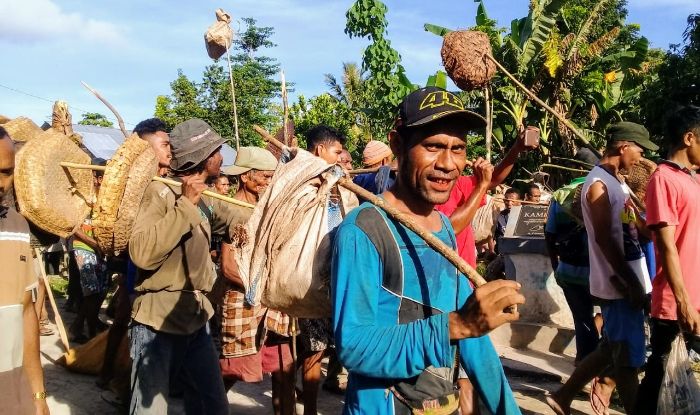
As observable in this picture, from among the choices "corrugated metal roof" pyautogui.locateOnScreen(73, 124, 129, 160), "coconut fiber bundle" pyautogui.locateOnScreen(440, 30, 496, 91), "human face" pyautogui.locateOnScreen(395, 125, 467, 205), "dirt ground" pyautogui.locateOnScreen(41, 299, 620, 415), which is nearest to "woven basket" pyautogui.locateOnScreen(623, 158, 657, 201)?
"dirt ground" pyautogui.locateOnScreen(41, 299, 620, 415)

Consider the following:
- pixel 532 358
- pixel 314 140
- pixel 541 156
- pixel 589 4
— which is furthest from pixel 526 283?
pixel 589 4

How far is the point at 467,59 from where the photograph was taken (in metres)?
3.89

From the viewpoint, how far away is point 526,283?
760 centimetres

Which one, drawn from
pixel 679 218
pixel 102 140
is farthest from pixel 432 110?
pixel 102 140

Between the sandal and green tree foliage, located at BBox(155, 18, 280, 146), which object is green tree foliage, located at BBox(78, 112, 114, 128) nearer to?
green tree foliage, located at BBox(155, 18, 280, 146)

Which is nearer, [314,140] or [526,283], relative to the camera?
[314,140]

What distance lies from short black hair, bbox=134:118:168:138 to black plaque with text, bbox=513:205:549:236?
475 cm

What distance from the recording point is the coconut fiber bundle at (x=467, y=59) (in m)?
3.90

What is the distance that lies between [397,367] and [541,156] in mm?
15758

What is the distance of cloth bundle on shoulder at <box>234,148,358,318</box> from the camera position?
82.6 inches

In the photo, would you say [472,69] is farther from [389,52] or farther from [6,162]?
[389,52]

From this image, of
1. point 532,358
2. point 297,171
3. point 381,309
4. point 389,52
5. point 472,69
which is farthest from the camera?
point 389,52

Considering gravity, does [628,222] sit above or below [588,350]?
above

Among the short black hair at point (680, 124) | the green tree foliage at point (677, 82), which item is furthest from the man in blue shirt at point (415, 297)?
the green tree foliage at point (677, 82)
